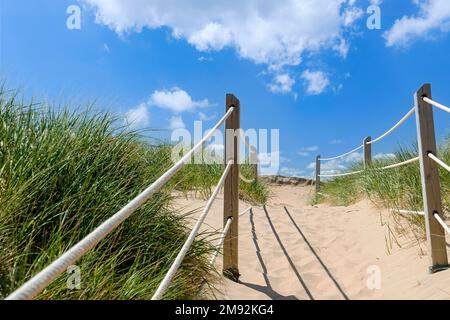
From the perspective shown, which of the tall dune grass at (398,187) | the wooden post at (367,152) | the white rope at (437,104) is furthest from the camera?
the wooden post at (367,152)

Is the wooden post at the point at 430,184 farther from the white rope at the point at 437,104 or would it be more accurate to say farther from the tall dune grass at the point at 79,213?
the tall dune grass at the point at 79,213

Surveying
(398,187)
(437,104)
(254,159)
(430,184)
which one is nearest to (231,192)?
(430,184)

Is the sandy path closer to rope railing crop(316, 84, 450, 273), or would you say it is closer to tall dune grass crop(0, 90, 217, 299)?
rope railing crop(316, 84, 450, 273)

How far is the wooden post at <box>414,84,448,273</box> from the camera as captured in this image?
337 centimetres

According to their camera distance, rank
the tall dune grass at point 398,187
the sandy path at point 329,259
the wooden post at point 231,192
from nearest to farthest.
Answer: the sandy path at point 329,259 < the wooden post at point 231,192 < the tall dune grass at point 398,187

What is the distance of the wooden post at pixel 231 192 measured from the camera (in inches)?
139

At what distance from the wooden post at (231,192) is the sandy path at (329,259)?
0.48ft

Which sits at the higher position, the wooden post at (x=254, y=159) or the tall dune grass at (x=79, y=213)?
the wooden post at (x=254, y=159)

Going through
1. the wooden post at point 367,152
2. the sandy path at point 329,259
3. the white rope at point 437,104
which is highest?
the wooden post at point 367,152

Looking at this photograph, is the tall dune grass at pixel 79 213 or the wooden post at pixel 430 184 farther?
the wooden post at pixel 430 184

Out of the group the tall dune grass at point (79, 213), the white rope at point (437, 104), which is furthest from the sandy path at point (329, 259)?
the white rope at point (437, 104)

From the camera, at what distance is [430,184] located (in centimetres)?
351

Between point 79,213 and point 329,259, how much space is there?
9.99ft
